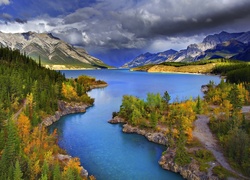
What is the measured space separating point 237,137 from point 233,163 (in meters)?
7.15

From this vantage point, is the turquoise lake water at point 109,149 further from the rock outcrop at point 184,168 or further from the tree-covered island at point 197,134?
the tree-covered island at point 197,134

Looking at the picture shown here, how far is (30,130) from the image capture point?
256ft

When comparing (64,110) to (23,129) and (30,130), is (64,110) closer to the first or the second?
(30,130)

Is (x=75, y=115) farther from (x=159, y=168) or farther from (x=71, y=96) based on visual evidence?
(x=159, y=168)

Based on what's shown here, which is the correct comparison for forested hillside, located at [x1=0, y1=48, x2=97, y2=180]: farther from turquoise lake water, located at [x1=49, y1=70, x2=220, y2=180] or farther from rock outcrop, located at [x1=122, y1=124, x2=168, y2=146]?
rock outcrop, located at [x1=122, y1=124, x2=168, y2=146]

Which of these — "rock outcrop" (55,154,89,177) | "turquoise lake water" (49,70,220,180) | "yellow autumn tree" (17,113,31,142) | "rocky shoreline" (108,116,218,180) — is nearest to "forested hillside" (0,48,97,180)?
"yellow autumn tree" (17,113,31,142)

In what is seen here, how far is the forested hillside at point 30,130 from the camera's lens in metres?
48.1

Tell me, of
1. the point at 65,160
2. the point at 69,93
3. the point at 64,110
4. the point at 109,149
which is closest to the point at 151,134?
the point at 109,149

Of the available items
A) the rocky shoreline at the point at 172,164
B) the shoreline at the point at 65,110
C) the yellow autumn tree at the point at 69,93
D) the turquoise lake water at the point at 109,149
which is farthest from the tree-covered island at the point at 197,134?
the yellow autumn tree at the point at 69,93

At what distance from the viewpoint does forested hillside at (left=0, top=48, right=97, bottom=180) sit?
48.1m

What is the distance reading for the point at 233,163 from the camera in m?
56.1

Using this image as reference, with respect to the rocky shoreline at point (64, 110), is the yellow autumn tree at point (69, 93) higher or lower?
higher

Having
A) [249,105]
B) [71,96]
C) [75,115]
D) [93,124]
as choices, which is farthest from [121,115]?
[249,105]

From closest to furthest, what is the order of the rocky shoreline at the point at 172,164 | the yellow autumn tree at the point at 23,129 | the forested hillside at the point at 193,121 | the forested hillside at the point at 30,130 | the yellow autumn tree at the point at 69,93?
the forested hillside at the point at 30,130
the rocky shoreline at the point at 172,164
the forested hillside at the point at 193,121
the yellow autumn tree at the point at 23,129
the yellow autumn tree at the point at 69,93
